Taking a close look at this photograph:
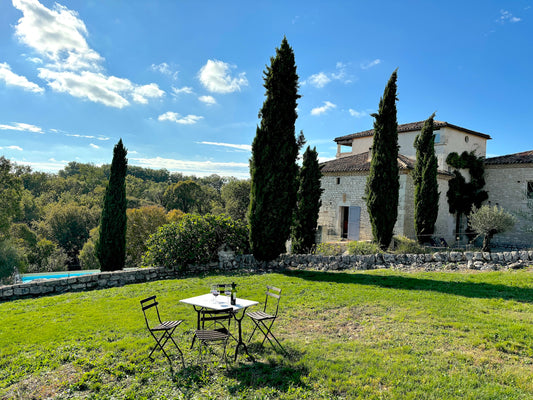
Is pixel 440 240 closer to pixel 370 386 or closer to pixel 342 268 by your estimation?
pixel 342 268

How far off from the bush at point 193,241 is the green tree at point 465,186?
15.0 meters

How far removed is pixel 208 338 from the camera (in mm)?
4484

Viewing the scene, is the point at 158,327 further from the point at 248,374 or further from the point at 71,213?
the point at 71,213

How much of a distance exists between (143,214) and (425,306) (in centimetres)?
2672

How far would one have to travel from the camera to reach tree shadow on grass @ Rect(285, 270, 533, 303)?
813 cm

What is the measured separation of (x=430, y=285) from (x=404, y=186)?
424 inches

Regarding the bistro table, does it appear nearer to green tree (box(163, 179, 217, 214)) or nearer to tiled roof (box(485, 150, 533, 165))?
tiled roof (box(485, 150, 533, 165))

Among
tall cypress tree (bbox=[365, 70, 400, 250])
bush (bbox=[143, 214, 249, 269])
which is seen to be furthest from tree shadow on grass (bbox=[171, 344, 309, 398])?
tall cypress tree (bbox=[365, 70, 400, 250])

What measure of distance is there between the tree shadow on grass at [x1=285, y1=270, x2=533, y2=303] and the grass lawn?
70 mm

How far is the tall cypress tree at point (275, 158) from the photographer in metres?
12.6

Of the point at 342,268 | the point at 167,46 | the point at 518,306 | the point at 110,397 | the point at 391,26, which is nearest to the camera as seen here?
the point at 110,397

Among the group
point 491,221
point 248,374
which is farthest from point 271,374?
point 491,221

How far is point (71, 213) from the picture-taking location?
134ft

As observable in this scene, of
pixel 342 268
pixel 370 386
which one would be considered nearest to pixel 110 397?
pixel 370 386
